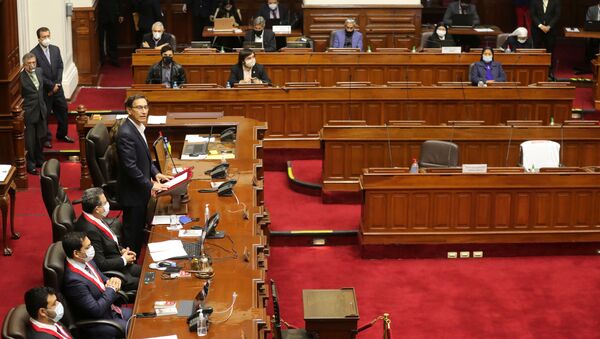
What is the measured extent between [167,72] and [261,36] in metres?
2.41

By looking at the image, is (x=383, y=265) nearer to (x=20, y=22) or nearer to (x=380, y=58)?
(x=380, y=58)

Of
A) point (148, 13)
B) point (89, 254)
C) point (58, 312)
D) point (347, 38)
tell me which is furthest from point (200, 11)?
point (58, 312)

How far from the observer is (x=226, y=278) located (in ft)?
23.9

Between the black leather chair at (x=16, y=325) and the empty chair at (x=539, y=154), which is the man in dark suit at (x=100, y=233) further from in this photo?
the empty chair at (x=539, y=154)

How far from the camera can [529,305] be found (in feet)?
31.0

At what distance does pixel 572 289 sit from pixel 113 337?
187 inches

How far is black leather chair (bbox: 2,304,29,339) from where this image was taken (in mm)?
6141

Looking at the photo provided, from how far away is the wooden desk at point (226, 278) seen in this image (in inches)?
258

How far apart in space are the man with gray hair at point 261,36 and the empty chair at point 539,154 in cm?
485

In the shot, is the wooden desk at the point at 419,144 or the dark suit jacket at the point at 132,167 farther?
the wooden desk at the point at 419,144

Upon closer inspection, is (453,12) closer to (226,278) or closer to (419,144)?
(419,144)

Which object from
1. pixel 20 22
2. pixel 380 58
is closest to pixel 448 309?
pixel 380 58

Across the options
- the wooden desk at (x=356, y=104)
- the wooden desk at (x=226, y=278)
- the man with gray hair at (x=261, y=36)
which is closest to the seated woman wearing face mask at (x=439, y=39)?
the wooden desk at (x=356, y=104)

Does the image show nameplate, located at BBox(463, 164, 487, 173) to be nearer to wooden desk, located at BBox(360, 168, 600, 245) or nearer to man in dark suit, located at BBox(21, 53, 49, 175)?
wooden desk, located at BBox(360, 168, 600, 245)
